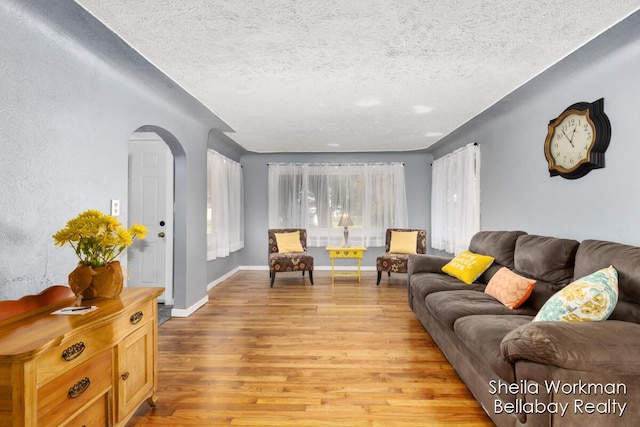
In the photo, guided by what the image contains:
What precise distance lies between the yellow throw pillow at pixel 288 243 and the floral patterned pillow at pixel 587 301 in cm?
431

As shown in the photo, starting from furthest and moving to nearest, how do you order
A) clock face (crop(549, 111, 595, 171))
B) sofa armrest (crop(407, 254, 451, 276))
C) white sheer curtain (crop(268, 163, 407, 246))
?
white sheer curtain (crop(268, 163, 407, 246)) → sofa armrest (crop(407, 254, 451, 276)) → clock face (crop(549, 111, 595, 171))

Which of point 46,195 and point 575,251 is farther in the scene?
point 575,251

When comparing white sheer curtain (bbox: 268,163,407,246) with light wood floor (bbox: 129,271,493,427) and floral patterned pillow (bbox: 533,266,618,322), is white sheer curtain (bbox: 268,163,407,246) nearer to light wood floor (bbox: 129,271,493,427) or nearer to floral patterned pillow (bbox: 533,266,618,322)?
light wood floor (bbox: 129,271,493,427)

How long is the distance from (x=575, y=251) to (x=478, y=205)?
2.12 metres

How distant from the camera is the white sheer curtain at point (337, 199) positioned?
6543mm

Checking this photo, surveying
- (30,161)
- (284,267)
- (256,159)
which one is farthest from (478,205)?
(30,161)

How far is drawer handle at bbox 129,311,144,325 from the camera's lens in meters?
1.82

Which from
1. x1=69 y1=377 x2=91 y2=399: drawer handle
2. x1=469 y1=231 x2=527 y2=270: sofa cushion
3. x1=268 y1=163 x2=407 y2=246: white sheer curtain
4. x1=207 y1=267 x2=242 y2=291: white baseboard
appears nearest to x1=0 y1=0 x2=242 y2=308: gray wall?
x1=69 y1=377 x2=91 y2=399: drawer handle

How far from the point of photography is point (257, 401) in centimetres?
218

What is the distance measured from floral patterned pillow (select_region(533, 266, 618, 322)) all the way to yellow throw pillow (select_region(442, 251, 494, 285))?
149 cm

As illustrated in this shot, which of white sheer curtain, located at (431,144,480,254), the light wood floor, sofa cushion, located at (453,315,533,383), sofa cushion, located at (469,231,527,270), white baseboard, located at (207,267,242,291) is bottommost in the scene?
the light wood floor

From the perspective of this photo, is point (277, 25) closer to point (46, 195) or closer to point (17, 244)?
point (46, 195)

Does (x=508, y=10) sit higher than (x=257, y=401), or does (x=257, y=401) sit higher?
(x=508, y=10)

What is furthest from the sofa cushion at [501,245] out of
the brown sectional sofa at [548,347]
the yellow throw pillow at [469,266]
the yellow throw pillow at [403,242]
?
the yellow throw pillow at [403,242]
